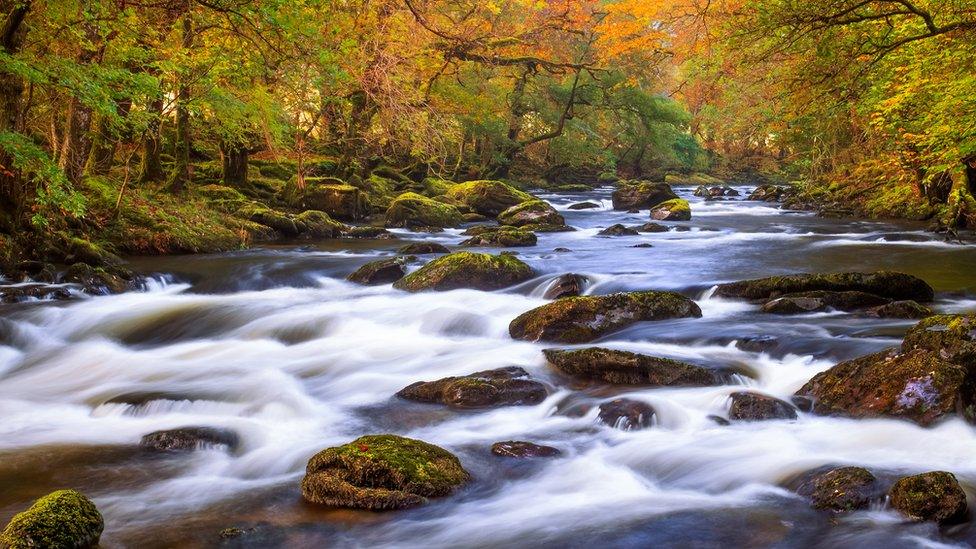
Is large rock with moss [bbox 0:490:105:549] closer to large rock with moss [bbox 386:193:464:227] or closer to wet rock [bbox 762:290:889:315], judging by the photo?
wet rock [bbox 762:290:889:315]

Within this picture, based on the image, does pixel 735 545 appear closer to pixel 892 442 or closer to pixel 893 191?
pixel 892 442

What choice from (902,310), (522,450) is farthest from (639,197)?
(522,450)

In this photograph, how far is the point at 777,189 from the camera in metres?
30.1

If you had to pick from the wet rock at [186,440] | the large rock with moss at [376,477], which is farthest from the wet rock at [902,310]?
the wet rock at [186,440]

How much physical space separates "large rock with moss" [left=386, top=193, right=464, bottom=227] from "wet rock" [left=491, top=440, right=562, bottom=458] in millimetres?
14749

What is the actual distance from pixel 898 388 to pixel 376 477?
382 centimetres

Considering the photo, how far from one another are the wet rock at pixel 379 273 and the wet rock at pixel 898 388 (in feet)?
24.7

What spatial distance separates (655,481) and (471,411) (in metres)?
1.77

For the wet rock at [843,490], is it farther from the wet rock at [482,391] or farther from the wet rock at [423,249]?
the wet rock at [423,249]

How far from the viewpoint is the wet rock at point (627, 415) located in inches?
237

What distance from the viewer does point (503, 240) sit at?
649 inches

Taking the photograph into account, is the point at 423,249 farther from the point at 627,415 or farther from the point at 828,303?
the point at 627,415

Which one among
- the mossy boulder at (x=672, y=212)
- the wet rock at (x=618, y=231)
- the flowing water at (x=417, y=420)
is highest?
the mossy boulder at (x=672, y=212)

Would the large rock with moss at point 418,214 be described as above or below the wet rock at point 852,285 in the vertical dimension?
above
